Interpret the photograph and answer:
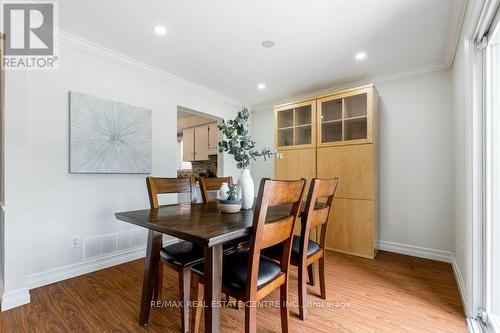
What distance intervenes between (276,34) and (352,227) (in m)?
2.43

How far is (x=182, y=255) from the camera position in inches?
61.5

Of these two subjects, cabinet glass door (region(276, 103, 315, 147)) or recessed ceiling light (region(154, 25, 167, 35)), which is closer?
recessed ceiling light (region(154, 25, 167, 35))

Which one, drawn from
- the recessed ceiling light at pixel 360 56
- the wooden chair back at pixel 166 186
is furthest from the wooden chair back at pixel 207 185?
the recessed ceiling light at pixel 360 56

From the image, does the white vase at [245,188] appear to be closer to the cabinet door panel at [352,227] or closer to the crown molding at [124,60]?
the cabinet door panel at [352,227]

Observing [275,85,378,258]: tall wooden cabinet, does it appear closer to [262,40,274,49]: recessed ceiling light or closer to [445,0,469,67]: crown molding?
[445,0,469,67]: crown molding

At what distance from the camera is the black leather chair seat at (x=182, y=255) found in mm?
1495

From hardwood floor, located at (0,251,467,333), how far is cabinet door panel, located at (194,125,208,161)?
3.00m

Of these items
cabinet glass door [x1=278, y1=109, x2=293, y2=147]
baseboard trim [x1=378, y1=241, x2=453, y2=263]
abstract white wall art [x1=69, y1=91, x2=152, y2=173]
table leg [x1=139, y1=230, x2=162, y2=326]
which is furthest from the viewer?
cabinet glass door [x1=278, y1=109, x2=293, y2=147]

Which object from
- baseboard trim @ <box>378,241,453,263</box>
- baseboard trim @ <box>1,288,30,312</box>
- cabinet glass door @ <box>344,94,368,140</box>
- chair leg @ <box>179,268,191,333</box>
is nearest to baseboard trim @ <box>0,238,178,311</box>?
baseboard trim @ <box>1,288,30,312</box>

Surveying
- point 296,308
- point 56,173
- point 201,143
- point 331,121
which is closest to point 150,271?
point 296,308

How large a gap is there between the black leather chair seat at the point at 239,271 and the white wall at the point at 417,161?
7.93 feet

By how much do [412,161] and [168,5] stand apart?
318 centimetres

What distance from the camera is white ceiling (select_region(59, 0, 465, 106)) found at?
1886 millimetres

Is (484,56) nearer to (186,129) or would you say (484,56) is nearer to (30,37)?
(30,37)
